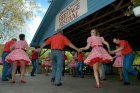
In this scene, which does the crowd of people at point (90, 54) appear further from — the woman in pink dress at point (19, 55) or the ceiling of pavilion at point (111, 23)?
the ceiling of pavilion at point (111, 23)

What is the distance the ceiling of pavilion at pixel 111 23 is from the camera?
12.0 meters

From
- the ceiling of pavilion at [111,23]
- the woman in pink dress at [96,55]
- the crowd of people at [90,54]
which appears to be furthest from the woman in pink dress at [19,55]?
the ceiling of pavilion at [111,23]

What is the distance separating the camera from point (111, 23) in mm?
15078

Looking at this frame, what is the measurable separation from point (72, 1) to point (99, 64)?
5.40 metres

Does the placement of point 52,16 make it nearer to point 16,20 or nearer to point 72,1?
point 72,1

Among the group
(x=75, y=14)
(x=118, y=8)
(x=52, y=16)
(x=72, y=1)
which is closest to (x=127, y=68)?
(x=118, y=8)

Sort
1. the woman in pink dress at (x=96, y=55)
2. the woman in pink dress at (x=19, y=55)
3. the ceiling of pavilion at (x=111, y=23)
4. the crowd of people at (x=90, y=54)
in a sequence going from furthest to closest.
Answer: the ceiling of pavilion at (x=111, y=23) → the woman in pink dress at (x=19, y=55) → the crowd of people at (x=90, y=54) → the woman in pink dress at (x=96, y=55)

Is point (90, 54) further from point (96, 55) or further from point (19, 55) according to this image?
point (19, 55)

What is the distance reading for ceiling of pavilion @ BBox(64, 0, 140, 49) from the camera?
39.4 ft

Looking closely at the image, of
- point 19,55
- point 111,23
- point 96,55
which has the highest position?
point 111,23

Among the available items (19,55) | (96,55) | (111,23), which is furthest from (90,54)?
(111,23)

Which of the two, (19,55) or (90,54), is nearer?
(90,54)

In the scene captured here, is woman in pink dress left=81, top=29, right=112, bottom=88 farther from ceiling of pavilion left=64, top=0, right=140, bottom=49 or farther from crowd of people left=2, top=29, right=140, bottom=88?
ceiling of pavilion left=64, top=0, right=140, bottom=49

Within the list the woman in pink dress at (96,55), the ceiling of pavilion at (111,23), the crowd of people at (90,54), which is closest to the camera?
the woman in pink dress at (96,55)
